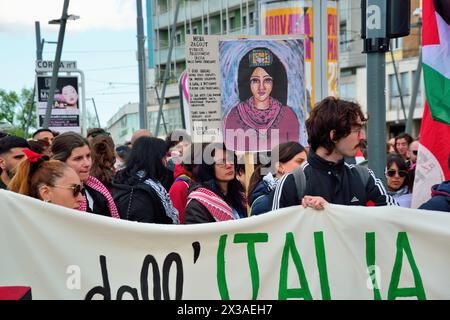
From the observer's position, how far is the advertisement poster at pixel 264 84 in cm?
651

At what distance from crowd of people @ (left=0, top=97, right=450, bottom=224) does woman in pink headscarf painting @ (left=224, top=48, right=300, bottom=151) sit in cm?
25

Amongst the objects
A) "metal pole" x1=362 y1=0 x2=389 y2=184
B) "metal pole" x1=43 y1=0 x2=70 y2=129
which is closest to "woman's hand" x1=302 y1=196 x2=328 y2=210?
"metal pole" x1=362 y1=0 x2=389 y2=184

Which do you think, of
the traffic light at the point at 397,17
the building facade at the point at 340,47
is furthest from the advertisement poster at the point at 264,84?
the building facade at the point at 340,47

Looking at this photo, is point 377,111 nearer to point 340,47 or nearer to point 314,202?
point 314,202

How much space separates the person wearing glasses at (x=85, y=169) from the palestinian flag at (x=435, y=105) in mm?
2021

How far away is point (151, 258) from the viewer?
3.76 metres

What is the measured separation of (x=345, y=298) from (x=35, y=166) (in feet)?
5.98

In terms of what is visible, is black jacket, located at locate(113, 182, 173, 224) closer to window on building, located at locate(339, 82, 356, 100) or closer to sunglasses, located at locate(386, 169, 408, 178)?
sunglasses, located at locate(386, 169, 408, 178)

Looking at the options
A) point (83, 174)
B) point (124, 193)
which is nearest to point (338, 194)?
point (124, 193)

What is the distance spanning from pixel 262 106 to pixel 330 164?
2.70 metres

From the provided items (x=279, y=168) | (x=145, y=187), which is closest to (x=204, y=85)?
(x=279, y=168)

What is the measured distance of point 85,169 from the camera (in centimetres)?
519

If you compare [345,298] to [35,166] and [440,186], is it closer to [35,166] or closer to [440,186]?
[440,186]

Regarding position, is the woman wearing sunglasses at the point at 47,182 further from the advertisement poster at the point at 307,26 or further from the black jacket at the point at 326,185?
the advertisement poster at the point at 307,26
